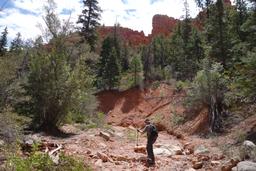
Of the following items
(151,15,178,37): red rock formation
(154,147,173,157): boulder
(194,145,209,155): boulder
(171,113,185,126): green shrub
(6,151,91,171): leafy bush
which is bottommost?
(154,147,173,157): boulder

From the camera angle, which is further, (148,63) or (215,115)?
(148,63)

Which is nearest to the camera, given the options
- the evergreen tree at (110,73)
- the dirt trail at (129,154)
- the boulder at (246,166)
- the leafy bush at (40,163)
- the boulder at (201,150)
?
the leafy bush at (40,163)

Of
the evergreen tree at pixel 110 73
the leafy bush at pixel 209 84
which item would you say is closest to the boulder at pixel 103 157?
the leafy bush at pixel 209 84

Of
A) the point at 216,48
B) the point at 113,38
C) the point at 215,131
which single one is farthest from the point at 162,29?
the point at 215,131

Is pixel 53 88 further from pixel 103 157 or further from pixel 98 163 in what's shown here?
pixel 98 163

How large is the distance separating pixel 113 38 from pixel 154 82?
42.5 ft

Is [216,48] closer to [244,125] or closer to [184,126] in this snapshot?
[184,126]

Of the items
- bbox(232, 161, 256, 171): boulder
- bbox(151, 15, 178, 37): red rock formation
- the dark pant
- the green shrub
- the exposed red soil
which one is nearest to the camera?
bbox(232, 161, 256, 171): boulder

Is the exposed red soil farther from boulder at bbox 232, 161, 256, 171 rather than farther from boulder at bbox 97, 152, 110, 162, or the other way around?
boulder at bbox 232, 161, 256, 171

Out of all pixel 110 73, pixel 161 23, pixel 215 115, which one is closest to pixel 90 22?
pixel 110 73

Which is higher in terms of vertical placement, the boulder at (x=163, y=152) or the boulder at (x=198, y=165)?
the boulder at (x=163, y=152)

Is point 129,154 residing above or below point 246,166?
below

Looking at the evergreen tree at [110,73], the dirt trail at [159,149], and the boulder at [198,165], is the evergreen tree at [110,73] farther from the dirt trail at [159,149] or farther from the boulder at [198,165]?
the boulder at [198,165]

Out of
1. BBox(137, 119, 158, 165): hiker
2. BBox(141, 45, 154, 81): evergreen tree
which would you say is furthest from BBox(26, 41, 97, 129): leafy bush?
BBox(141, 45, 154, 81): evergreen tree
